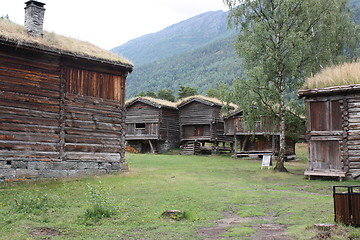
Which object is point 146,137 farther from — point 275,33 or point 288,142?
point 275,33

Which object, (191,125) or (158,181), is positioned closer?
(158,181)

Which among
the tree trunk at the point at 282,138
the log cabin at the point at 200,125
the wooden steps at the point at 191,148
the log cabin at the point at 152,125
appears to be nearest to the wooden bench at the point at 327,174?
the tree trunk at the point at 282,138

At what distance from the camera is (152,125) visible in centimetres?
4291

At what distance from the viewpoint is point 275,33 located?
23.7 metres

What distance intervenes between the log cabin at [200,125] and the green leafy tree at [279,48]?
1655cm

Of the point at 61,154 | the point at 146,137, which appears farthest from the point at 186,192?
the point at 146,137

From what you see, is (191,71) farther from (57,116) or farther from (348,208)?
(348,208)

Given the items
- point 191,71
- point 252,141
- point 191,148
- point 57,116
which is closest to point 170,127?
point 191,148

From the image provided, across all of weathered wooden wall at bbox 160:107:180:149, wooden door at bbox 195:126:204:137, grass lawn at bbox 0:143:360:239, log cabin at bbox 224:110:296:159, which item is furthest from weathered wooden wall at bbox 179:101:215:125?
grass lawn at bbox 0:143:360:239

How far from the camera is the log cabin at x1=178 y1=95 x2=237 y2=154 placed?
41.8m

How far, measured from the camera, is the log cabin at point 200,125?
4178 cm

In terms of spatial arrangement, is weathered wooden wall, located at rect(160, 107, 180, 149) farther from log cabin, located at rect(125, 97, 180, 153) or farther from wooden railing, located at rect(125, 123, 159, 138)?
wooden railing, located at rect(125, 123, 159, 138)

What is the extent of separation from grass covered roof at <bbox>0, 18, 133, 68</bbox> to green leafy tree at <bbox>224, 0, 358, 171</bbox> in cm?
801

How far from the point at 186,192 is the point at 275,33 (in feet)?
44.7
